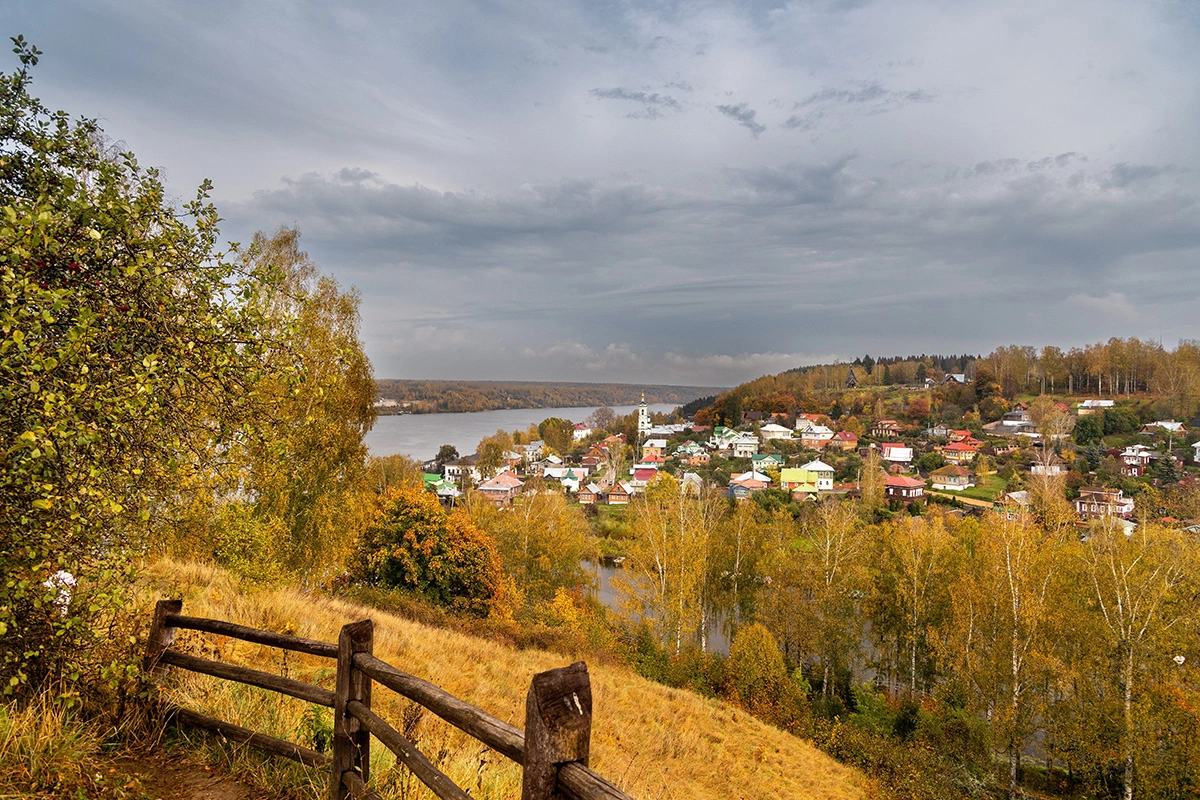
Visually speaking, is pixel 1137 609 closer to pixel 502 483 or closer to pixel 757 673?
pixel 757 673

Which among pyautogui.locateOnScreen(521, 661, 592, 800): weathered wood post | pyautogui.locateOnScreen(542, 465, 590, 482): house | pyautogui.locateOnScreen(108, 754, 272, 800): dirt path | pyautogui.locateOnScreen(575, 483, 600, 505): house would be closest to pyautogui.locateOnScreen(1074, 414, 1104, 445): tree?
pyautogui.locateOnScreen(575, 483, 600, 505): house

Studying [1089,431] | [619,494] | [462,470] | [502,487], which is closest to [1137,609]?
[619,494]

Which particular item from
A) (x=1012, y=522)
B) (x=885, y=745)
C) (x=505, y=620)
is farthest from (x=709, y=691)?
(x=1012, y=522)

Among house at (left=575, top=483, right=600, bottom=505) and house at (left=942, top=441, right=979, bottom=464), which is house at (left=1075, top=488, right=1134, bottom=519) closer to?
house at (left=942, top=441, right=979, bottom=464)

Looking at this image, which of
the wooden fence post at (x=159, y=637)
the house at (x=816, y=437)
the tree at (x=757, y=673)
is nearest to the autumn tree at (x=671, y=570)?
the tree at (x=757, y=673)

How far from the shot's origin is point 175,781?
353 centimetres

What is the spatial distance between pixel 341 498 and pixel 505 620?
6351 mm

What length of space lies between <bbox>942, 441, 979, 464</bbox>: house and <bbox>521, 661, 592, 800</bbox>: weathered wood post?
6772cm

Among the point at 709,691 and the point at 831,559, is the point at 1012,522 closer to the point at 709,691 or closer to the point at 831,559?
the point at 831,559

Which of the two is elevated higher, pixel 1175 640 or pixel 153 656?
pixel 153 656

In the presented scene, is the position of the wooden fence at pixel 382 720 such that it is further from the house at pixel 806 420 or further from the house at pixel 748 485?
the house at pixel 806 420

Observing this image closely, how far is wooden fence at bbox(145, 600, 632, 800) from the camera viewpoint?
192 cm

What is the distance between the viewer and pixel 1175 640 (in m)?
15.0

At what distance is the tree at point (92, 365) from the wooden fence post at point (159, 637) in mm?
575
